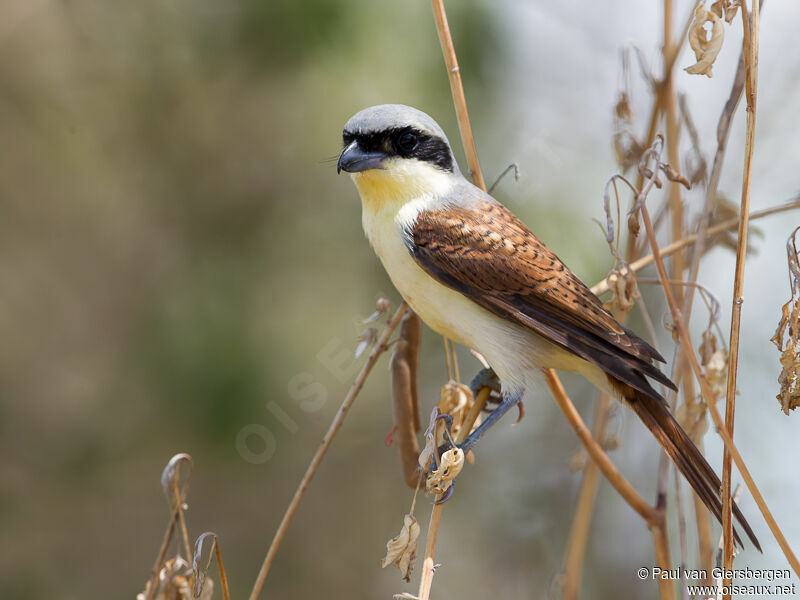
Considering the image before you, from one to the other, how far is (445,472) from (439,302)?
76 centimetres

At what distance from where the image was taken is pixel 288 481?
4.50 m

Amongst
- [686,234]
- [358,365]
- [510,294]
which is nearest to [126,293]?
[358,365]

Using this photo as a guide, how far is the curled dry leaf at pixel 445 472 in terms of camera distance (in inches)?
78.6

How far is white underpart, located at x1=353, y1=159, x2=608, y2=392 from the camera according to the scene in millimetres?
2662

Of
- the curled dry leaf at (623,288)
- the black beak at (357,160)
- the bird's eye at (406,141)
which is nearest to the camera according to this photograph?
the curled dry leaf at (623,288)

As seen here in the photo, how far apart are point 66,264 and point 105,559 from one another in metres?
1.54

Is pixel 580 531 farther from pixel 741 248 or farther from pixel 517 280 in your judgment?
pixel 741 248

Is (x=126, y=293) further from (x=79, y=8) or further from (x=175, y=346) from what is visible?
(x=79, y=8)

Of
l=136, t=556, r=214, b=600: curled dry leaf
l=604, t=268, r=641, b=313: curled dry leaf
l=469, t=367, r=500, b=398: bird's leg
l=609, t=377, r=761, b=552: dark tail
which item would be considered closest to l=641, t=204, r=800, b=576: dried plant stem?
l=604, t=268, r=641, b=313: curled dry leaf

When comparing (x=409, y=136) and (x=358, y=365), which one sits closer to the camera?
(x=409, y=136)

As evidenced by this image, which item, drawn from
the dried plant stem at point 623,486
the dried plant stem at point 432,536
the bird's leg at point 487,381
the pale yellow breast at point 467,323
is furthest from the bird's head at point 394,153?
the dried plant stem at point 623,486

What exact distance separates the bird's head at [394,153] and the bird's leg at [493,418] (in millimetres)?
746

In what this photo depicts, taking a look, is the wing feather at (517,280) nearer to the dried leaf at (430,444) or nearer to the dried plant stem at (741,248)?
the dried plant stem at (741,248)

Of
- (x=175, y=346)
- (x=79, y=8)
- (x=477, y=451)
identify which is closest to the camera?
(x=175, y=346)
